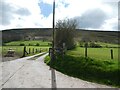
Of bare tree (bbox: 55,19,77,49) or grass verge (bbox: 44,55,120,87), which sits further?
bare tree (bbox: 55,19,77,49)

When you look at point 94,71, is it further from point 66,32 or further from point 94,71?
point 66,32

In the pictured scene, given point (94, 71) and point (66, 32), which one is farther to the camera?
point (66, 32)

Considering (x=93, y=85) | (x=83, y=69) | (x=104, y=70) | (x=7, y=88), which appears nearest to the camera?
(x=7, y=88)

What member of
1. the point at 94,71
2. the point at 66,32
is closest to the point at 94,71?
the point at 94,71

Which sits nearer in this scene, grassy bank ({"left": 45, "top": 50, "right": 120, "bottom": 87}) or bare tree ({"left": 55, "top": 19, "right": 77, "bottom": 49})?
grassy bank ({"left": 45, "top": 50, "right": 120, "bottom": 87})

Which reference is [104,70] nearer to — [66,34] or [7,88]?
[7,88]

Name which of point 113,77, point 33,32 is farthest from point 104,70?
point 33,32

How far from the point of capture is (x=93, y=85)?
1053 centimetres

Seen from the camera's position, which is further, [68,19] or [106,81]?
[68,19]

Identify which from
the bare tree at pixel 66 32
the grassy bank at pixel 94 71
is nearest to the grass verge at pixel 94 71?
the grassy bank at pixel 94 71

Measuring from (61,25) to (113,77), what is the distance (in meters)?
33.3

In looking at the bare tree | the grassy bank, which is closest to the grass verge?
the grassy bank

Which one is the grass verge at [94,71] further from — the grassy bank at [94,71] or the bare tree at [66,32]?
the bare tree at [66,32]

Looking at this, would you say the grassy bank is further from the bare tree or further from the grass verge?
the bare tree
